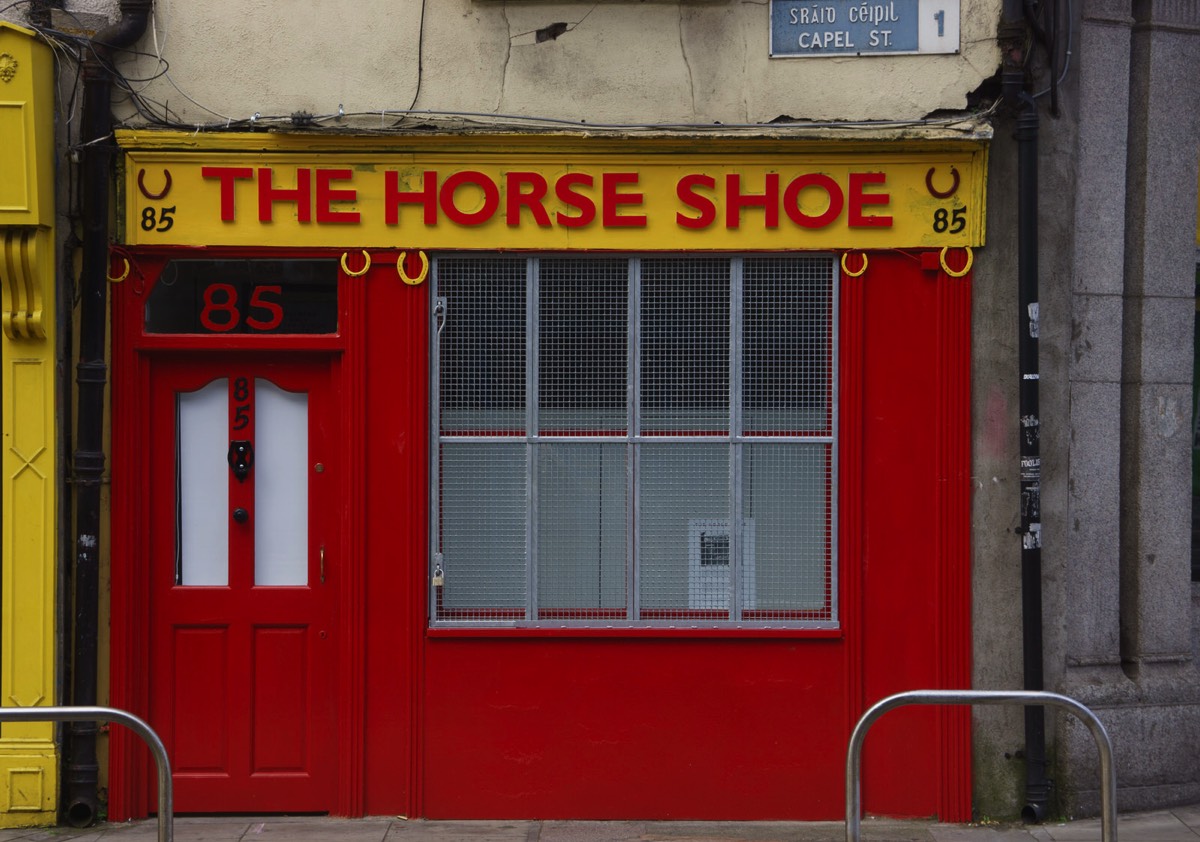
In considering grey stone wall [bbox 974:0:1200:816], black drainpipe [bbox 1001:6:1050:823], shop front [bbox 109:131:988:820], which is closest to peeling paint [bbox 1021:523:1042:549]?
black drainpipe [bbox 1001:6:1050:823]

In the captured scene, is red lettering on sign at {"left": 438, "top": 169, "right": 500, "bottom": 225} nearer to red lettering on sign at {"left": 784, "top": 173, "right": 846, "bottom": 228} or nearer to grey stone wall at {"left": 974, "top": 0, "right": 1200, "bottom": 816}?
red lettering on sign at {"left": 784, "top": 173, "right": 846, "bottom": 228}

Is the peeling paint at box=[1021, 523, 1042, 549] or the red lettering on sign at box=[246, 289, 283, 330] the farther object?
the red lettering on sign at box=[246, 289, 283, 330]

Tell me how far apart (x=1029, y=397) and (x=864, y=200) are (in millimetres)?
1381

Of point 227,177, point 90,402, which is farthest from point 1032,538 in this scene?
point 90,402

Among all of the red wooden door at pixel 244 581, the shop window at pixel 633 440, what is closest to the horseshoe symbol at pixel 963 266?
the shop window at pixel 633 440

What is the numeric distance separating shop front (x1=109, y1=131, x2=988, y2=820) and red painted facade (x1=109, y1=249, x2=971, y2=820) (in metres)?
0.02

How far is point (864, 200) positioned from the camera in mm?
7074

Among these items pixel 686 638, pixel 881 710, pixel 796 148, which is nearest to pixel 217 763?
pixel 686 638

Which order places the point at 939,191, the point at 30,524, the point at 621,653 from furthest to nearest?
the point at 621,653 → the point at 939,191 → the point at 30,524

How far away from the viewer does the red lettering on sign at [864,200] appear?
706cm

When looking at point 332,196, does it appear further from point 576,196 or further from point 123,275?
point 576,196

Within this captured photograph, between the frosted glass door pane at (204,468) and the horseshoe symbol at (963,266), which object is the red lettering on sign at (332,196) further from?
the horseshoe symbol at (963,266)

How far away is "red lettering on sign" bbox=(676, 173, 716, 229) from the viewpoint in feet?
23.2

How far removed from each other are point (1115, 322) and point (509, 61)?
3636mm
